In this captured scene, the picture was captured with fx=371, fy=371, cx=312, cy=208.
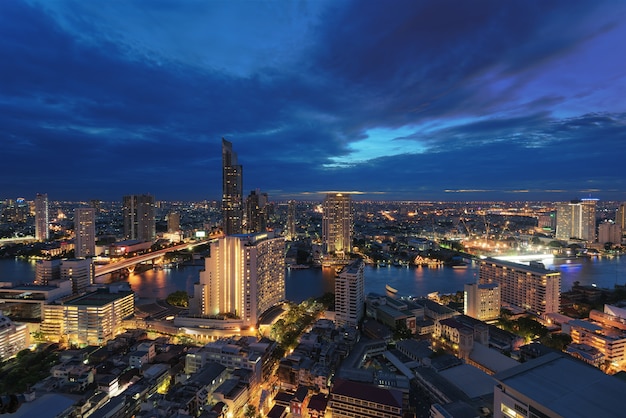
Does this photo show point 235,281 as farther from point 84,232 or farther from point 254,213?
point 254,213

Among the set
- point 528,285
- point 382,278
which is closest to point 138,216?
point 382,278

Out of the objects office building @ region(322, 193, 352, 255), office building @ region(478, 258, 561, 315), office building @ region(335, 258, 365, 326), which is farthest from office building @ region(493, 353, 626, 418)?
office building @ region(322, 193, 352, 255)

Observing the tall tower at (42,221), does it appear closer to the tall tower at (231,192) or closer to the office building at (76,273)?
the tall tower at (231,192)

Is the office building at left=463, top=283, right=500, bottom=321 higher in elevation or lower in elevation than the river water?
higher

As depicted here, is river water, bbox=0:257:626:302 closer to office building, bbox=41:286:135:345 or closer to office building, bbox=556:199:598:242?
office building, bbox=41:286:135:345

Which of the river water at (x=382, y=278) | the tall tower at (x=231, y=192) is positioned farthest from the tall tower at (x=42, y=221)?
the tall tower at (x=231, y=192)

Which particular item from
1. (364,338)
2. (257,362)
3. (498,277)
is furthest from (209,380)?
(498,277)
